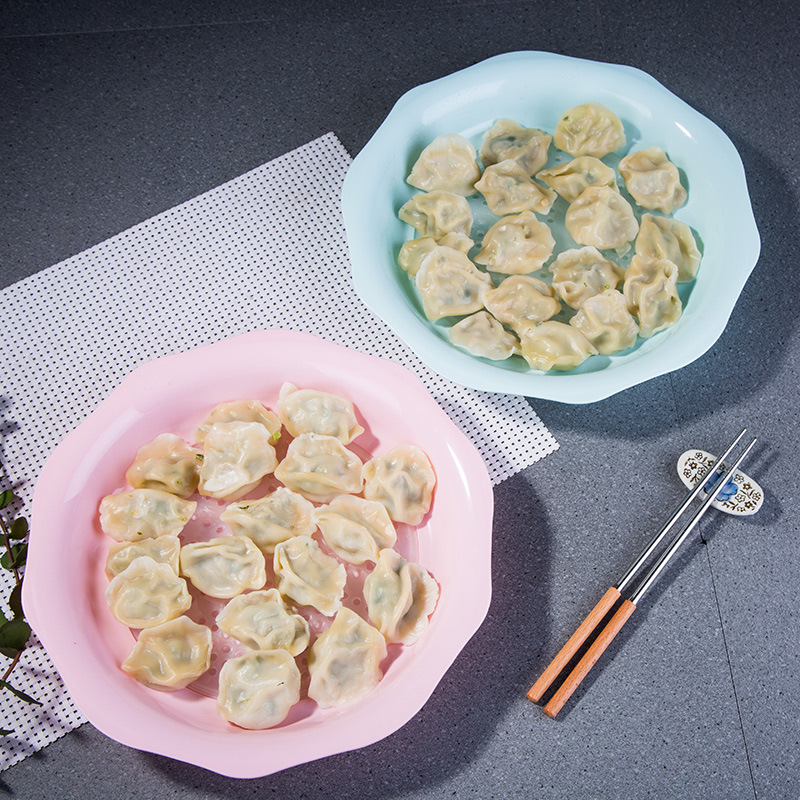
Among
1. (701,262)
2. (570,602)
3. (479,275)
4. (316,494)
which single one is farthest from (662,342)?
(316,494)

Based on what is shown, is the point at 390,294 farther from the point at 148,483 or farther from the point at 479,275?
the point at 148,483

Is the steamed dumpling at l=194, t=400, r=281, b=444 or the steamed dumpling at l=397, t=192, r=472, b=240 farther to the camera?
the steamed dumpling at l=397, t=192, r=472, b=240

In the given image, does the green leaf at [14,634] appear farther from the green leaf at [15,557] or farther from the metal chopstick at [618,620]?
the metal chopstick at [618,620]

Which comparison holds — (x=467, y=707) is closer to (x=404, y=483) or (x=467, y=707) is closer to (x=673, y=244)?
(x=404, y=483)

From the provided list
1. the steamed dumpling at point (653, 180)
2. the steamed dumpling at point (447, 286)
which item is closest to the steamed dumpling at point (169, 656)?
the steamed dumpling at point (447, 286)

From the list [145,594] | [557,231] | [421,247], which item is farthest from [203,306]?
[557,231]

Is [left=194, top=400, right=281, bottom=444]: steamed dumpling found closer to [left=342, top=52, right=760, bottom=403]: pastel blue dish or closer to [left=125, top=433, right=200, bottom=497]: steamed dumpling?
[left=125, top=433, right=200, bottom=497]: steamed dumpling

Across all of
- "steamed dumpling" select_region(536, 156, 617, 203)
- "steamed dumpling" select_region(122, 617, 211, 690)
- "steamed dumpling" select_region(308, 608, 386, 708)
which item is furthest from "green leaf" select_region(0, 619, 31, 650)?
"steamed dumpling" select_region(536, 156, 617, 203)
